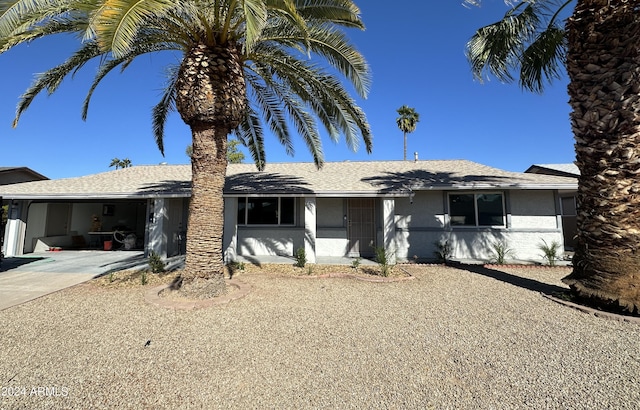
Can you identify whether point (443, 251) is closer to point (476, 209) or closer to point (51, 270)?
point (476, 209)

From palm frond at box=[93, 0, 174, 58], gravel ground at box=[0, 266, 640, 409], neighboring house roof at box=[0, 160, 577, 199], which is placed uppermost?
palm frond at box=[93, 0, 174, 58]

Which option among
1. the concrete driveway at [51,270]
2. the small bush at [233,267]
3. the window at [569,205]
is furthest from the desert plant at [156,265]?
the window at [569,205]

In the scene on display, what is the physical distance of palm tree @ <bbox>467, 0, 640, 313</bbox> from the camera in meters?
5.62

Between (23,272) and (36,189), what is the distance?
5.26 metres

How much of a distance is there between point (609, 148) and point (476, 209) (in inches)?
226

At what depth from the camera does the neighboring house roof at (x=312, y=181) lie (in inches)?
419

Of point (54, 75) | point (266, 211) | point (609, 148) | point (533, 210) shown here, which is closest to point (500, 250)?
point (533, 210)

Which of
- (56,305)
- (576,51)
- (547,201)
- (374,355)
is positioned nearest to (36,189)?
(56,305)

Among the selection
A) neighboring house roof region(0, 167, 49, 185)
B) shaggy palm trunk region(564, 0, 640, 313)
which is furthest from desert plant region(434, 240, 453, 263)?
neighboring house roof region(0, 167, 49, 185)

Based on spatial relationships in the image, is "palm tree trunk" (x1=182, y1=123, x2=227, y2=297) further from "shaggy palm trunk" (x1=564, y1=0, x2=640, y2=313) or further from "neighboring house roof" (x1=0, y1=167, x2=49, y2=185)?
"neighboring house roof" (x1=0, y1=167, x2=49, y2=185)

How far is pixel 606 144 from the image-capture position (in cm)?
592

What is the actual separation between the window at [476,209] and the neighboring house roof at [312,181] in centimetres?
75

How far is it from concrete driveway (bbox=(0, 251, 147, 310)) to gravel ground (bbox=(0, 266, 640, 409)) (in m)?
0.99

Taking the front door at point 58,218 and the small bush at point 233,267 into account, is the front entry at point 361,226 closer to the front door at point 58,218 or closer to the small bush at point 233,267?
the small bush at point 233,267
